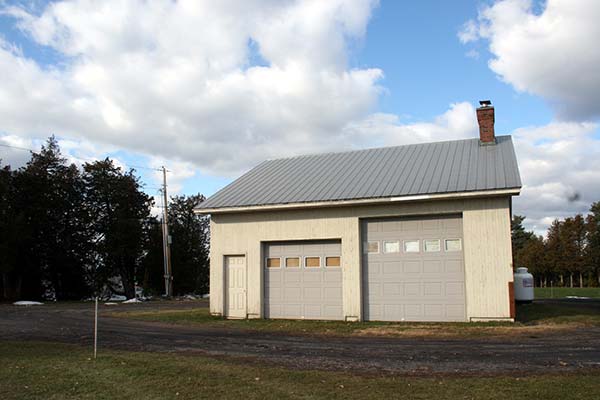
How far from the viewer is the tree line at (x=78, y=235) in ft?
124

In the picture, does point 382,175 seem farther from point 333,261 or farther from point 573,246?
point 573,246

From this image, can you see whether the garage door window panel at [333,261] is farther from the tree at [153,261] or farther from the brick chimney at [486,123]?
the tree at [153,261]

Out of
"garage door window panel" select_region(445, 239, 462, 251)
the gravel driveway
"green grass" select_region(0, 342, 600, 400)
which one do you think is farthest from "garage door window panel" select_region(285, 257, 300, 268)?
"green grass" select_region(0, 342, 600, 400)

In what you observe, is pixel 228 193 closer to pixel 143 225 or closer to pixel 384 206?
pixel 384 206

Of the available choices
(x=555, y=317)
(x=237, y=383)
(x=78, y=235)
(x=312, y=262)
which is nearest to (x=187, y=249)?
(x=78, y=235)

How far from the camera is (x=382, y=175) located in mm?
18781

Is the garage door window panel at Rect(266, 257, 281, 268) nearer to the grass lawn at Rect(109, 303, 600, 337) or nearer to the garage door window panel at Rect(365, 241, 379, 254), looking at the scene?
the grass lawn at Rect(109, 303, 600, 337)

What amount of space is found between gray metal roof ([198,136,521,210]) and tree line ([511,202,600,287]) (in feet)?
155

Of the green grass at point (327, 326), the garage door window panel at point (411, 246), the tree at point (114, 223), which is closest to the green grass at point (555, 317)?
the green grass at point (327, 326)

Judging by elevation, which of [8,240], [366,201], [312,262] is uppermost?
[366,201]

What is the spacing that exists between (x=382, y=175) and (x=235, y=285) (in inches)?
253

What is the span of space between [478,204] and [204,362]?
9843 mm

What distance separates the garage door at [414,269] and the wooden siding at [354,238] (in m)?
0.35

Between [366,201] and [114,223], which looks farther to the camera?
[114,223]
